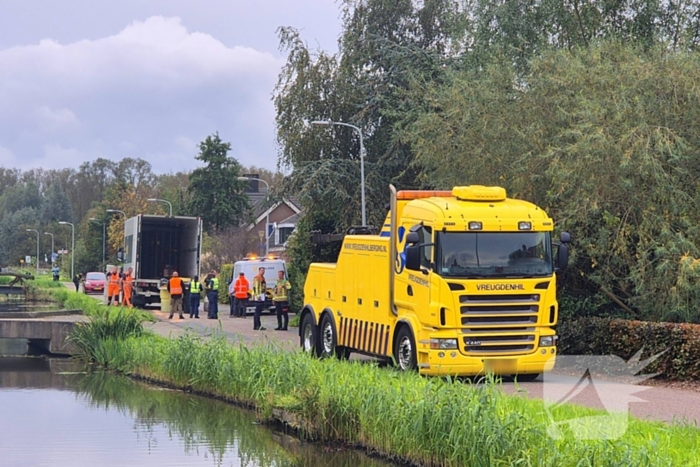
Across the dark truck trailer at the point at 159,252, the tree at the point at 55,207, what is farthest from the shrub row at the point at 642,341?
the tree at the point at 55,207

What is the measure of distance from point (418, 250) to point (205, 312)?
27.7 m

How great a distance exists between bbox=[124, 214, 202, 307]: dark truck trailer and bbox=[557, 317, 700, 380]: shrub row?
22.3 m

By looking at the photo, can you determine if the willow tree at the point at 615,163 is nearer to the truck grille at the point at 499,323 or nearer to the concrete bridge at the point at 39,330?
the truck grille at the point at 499,323

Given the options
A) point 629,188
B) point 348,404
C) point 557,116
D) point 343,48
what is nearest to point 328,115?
point 343,48

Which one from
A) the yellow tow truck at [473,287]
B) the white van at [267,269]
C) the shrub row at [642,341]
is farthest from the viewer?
the white van at [267,269]

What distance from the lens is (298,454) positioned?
1394 centimetres

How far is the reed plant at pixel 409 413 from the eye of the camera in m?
9.89

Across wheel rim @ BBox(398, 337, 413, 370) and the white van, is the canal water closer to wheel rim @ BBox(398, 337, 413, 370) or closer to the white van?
wheel rim @ BBox(398, 337, 413, 370)

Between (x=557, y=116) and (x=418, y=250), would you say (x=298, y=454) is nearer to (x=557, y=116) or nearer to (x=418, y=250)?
(x=418, y=250)

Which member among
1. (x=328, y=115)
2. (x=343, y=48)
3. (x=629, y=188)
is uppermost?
(x=343, y=48)

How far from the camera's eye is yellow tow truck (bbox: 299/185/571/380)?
1720 centimetres

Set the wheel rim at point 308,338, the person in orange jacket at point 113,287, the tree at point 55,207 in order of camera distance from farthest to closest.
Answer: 1. the tree at point 55,207
2. the person in orange jacket at point 113,287
3. the wheel rim at point 308,338

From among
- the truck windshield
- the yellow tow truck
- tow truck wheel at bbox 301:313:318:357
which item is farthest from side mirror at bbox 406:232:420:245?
tow truck wheel at bbox 301:313:318:357

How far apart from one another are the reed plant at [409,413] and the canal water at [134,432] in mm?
329
